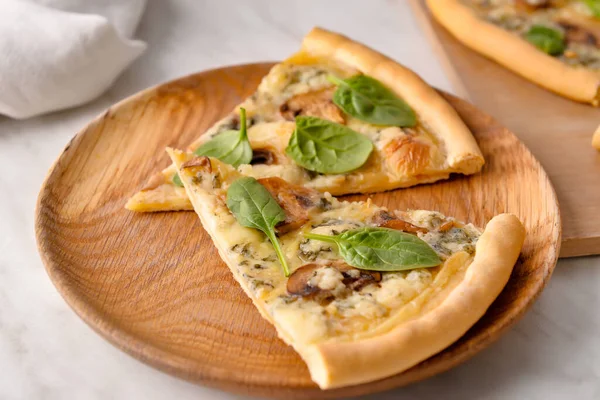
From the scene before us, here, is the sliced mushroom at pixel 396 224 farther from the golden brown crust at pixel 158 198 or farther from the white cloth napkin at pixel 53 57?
the white cloth napkin at pixel 53 57

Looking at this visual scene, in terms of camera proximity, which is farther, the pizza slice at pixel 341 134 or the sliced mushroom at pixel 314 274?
the pizza slice at pixel 341 134

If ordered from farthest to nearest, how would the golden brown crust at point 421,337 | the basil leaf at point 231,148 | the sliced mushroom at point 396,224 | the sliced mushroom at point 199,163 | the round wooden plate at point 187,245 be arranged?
the basil leaf at point 231,148
the sliced mushroom at point 199,163
the sliced mushroom at point 396,224
the round wooden plate at point 187,245
the golden brown crust at point 421,337

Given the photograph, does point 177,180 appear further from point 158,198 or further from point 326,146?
point 326,146

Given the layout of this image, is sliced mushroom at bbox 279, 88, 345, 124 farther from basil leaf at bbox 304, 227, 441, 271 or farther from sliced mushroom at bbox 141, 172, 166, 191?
basil leaf at bbox 304, 227, 441, 271

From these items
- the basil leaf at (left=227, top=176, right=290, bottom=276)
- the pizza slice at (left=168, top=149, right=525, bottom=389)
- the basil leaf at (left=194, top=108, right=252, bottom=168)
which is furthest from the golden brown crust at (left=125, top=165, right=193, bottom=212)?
the basil leaf at (left=227, top=176, right=290, bottom=276)

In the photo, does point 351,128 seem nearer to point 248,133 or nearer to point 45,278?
point 248,133

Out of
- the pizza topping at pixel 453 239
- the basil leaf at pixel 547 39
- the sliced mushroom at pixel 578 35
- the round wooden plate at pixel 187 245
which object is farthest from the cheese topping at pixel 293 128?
the sliced mushroom at pixel 578 35

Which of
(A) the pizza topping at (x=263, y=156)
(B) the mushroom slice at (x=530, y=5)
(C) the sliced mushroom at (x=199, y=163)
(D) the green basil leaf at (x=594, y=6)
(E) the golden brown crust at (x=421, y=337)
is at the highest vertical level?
(D) the green basil leaf at (x=594, y=6)
